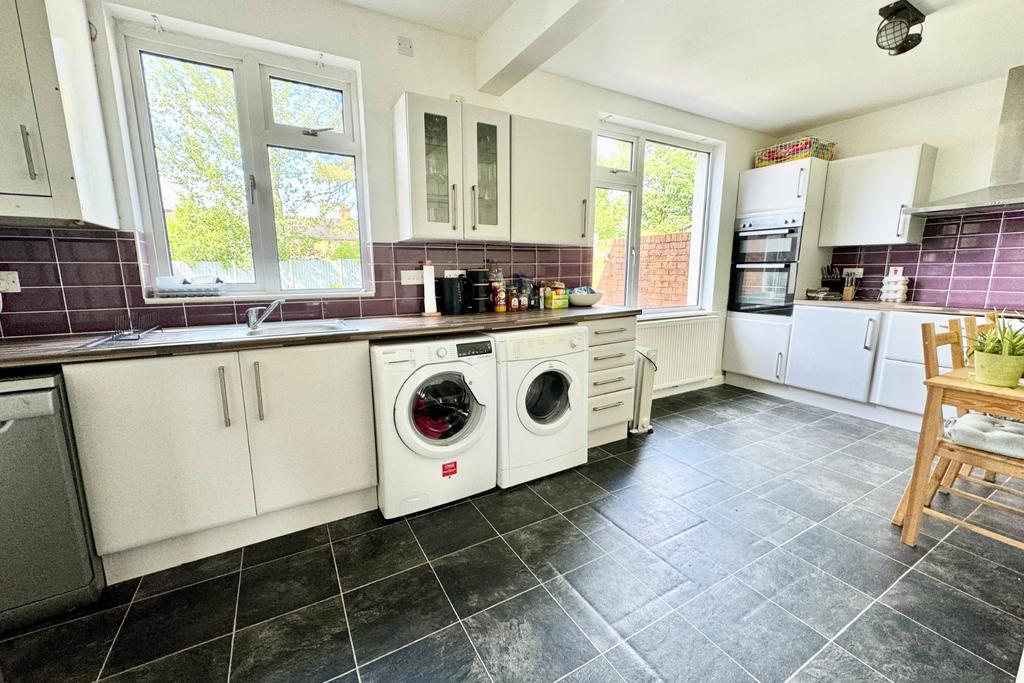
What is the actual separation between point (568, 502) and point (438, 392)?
2.88 ft

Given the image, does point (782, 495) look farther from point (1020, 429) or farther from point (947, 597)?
point (1020, 429)

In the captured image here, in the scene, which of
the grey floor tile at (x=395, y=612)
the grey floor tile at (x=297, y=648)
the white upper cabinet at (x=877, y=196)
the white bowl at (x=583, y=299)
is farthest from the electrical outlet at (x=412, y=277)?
the white upper cabinet at (x=877, y=196)

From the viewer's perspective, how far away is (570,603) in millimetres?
1426

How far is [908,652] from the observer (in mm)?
1229

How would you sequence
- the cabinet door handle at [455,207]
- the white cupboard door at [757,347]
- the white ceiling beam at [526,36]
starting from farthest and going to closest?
the white cupboard door at [757,347]
the cabinet door handle at [455,207]
the white ceiling beam at [526,36]

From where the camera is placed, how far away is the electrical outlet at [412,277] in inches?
96.6

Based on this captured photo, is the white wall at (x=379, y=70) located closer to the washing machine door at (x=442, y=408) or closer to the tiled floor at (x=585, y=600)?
the washing machine door at (x=442, y=408)

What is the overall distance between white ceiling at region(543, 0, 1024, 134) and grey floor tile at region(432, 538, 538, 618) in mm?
2679

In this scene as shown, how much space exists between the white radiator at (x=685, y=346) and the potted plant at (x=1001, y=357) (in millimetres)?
2005

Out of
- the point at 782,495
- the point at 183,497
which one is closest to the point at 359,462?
the point at 183,497

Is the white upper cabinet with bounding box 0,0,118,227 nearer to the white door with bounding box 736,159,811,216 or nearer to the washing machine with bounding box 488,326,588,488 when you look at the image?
the washing machine with bounding box 488,326,588,488

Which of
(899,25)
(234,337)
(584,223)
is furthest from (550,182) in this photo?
(234,337)

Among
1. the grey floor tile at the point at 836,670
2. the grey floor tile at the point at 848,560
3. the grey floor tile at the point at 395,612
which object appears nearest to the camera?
the grey floor tile at the point at 836,670

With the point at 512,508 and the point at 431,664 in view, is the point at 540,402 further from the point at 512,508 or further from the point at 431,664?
the point at 431,664
